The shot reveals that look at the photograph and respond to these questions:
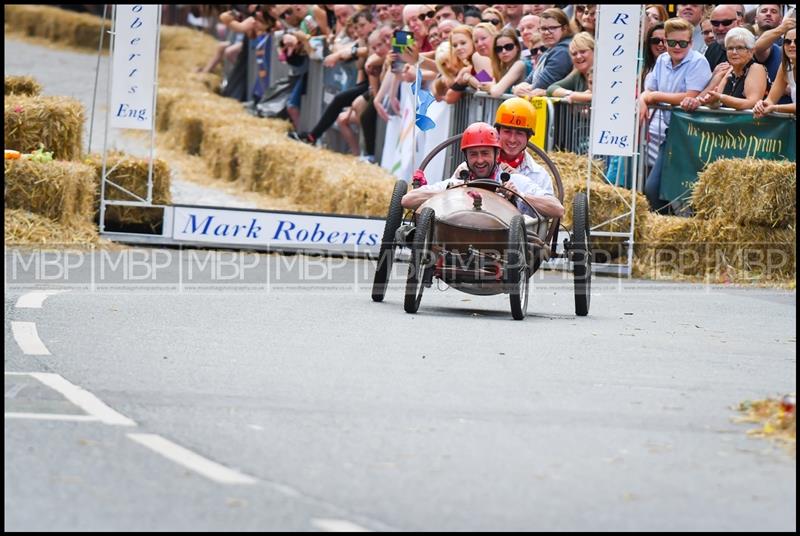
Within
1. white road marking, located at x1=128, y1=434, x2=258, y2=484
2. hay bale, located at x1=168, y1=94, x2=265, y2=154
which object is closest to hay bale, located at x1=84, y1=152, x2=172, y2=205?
hay bale, located at x1=168, y1=94, x2=265, y2=154

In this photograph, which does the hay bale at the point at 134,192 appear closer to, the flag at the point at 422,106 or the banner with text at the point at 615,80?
the flag at the point at 422,106

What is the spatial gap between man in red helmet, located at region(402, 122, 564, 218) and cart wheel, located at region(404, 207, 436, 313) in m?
0.48

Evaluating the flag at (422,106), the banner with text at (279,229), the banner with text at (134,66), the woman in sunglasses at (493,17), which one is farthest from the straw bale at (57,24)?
the flag at (422,106)

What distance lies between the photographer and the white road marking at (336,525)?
5.34 metres

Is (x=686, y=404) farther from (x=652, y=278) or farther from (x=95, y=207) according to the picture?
(x=95, y=207)

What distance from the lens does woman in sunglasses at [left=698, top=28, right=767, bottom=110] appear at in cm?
1563

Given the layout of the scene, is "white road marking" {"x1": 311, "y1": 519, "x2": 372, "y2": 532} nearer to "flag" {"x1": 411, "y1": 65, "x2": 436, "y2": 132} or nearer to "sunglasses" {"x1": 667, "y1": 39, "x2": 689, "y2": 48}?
"flag" {"x1": 411, "y1": 65, "x2": 436, "y2": 132}

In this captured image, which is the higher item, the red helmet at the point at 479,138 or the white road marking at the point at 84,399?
the red helmet at the point at 479,138

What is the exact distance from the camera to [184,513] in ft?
18.1

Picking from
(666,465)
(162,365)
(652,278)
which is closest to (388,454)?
(666,465)

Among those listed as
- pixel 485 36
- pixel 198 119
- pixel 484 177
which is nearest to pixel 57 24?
pixel 198 119

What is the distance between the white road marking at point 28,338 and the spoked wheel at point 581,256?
4.09 metres

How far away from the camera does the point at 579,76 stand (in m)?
16.9

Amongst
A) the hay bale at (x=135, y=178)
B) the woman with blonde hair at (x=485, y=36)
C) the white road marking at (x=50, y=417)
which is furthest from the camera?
the woman with blonde hair at (x=485, y=36)
